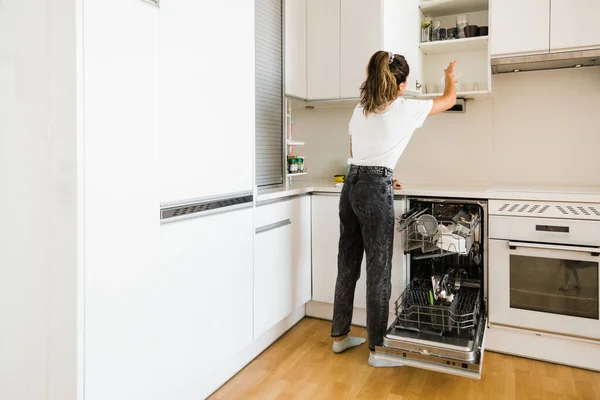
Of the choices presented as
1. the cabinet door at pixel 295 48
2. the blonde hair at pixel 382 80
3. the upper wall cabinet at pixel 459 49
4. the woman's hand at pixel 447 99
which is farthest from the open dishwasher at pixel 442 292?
the cabinet door at pixel 295 48

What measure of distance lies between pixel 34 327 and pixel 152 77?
2.74 ft

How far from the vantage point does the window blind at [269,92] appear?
2.60 meters

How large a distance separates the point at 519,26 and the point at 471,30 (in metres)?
0.30

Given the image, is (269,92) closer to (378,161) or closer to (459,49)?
(378,161)

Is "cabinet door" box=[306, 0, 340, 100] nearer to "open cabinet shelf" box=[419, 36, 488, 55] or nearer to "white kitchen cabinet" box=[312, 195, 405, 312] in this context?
"open cabinet shelf" box=[419, 36, 488, 55]

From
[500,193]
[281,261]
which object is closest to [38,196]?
[281,261]

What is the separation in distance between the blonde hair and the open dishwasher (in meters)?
0.62

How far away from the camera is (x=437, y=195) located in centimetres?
255

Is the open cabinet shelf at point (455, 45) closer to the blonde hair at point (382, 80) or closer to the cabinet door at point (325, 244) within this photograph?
the blonde hair at point (382, 80)

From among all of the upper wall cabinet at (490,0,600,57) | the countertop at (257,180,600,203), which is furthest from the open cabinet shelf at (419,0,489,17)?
the countertop at (257,180,600,203)

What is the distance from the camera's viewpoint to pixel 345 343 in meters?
2.58

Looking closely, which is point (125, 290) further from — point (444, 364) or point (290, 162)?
point (290, 162)

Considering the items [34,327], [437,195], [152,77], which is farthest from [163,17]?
[437,195]

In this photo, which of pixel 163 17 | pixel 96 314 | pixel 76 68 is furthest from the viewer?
pixel 163 17
